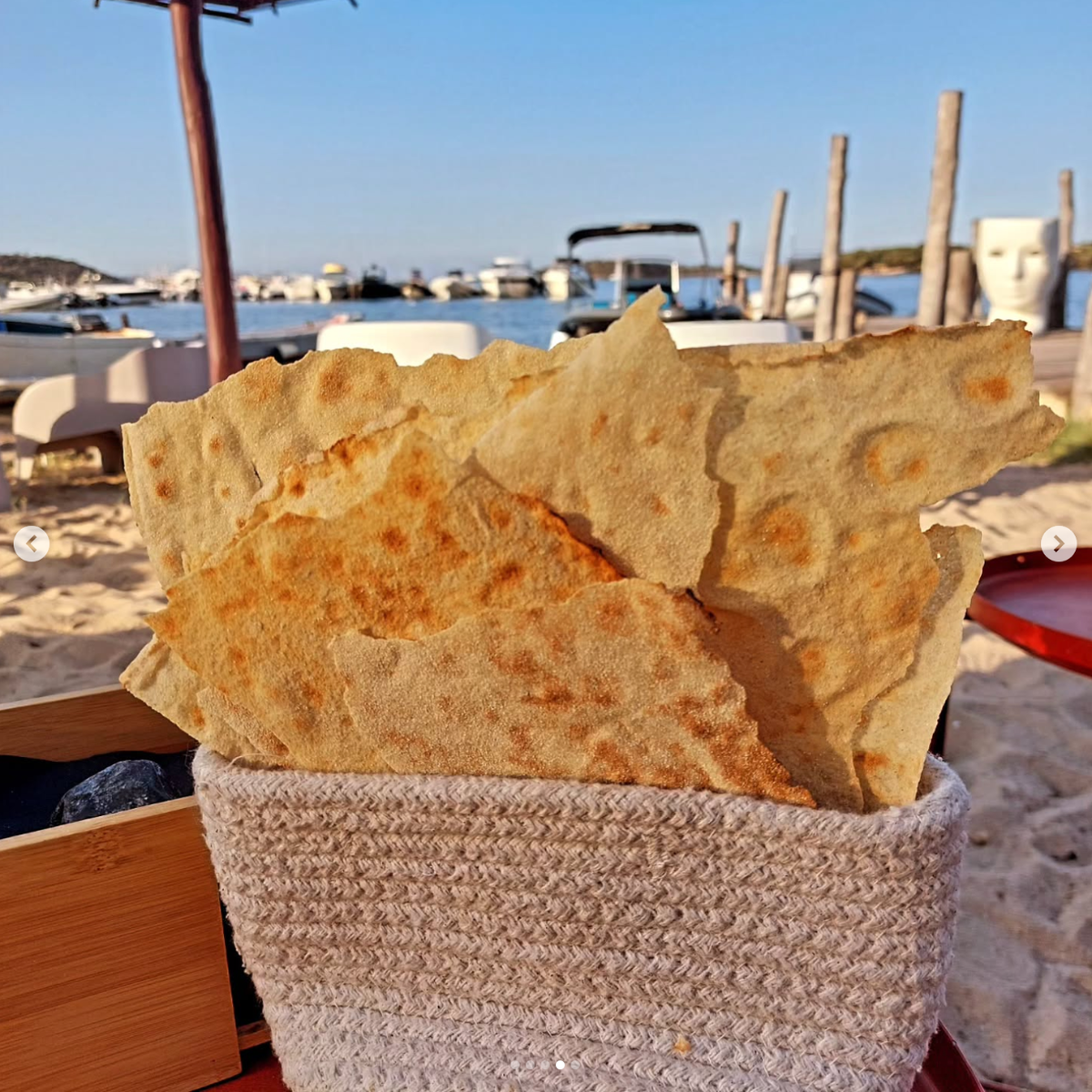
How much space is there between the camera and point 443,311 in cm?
4178

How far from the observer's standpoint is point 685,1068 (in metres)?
0.64

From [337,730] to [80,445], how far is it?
5219 mm

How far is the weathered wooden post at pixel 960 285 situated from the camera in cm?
827

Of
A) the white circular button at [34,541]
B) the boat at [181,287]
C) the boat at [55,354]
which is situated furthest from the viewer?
the boat at [181,287]

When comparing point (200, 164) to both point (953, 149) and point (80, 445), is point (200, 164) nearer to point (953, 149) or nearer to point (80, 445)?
point (80, 445)

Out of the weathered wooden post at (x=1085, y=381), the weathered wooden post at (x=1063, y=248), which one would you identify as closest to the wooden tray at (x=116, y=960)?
the weathered wooden post at (x=1085, y=381)

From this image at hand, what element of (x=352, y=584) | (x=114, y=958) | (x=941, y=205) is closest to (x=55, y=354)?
(x=941, y=205)

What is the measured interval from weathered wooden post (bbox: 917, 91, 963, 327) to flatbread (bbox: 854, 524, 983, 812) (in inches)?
273

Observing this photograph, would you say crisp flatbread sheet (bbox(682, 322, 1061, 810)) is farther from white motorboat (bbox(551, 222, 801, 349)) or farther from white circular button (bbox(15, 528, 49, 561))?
white motorboat (bbox(551, 222, 801, 349))

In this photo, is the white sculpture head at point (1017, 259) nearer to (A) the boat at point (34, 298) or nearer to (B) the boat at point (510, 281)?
(A) the boat at point (34, 298)

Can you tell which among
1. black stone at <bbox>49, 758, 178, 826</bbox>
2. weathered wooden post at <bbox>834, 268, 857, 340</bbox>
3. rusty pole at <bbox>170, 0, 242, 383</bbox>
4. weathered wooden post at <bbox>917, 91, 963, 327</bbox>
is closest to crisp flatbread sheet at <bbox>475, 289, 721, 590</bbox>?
black stone at <bbox>49, 758, 178, 826</bbox>

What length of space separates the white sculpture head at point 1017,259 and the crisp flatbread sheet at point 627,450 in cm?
1059

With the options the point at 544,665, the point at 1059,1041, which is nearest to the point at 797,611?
the point at 544,665

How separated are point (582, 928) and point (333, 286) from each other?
175 ft
